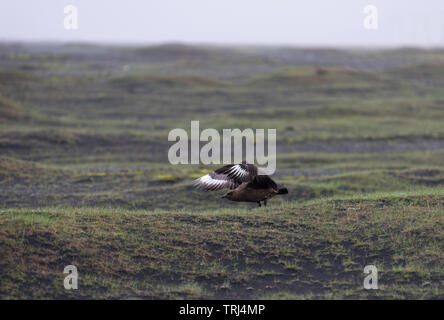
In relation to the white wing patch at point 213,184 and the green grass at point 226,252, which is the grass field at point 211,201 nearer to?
the green grass at point 226,252

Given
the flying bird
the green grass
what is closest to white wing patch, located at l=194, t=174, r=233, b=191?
the flying bird

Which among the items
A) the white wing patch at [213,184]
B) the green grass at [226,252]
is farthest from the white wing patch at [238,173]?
the green grass at [226,252]

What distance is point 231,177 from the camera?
40.1ft

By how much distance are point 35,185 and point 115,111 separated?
24.2m

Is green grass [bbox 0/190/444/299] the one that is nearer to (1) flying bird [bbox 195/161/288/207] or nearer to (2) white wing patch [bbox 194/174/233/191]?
(1) flying bird [bbox 195/161/288/207]

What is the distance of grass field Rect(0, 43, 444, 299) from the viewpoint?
1104 cm

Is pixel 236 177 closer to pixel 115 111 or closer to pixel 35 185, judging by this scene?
pixel 35 185

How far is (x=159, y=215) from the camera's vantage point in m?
14.0

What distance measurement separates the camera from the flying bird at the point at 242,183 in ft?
39.7

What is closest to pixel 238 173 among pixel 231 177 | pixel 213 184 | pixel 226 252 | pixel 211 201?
pixel 231 177

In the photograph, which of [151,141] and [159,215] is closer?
[159,215]

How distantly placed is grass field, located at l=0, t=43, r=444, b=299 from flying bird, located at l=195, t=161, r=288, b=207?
3.41 feet
